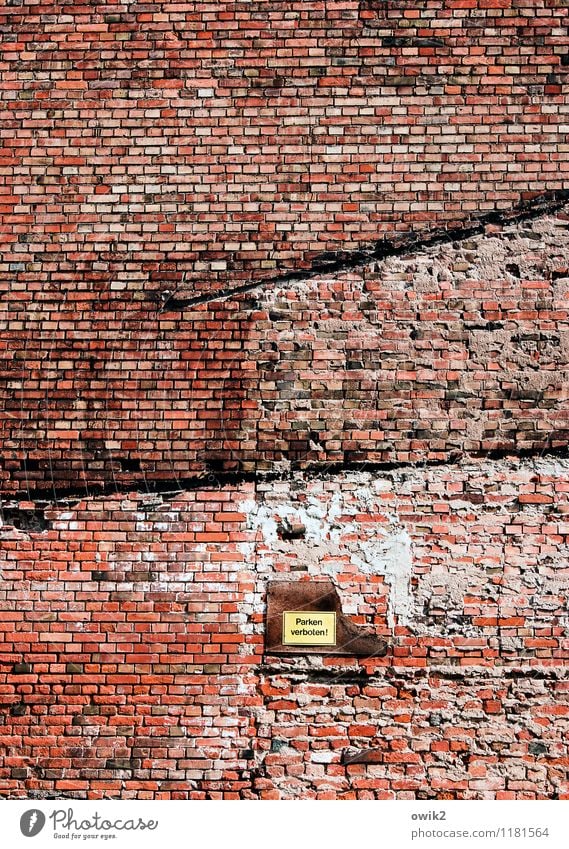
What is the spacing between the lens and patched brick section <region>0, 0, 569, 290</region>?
15.7ft

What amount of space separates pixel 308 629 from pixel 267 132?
9.89 feet

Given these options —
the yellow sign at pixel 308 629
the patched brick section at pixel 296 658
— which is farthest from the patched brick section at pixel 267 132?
the yellow sign at pixel 308 629

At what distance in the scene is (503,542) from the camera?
15.0ft

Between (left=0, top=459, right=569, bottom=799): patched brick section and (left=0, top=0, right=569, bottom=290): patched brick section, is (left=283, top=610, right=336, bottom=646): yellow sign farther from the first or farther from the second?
(left=0, top=0, right=569, bottom=290): patched brick section

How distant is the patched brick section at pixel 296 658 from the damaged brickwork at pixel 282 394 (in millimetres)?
17

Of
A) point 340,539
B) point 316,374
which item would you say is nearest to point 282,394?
point 316,374

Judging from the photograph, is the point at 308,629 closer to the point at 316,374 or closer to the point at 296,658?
the point at 296,658

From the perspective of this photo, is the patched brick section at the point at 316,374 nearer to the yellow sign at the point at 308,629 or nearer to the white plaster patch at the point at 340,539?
the white plaster patch at the point at 340,539

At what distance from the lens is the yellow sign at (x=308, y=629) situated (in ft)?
14.8

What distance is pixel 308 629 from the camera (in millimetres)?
4523

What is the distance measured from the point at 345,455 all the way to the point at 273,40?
2.62 metres
